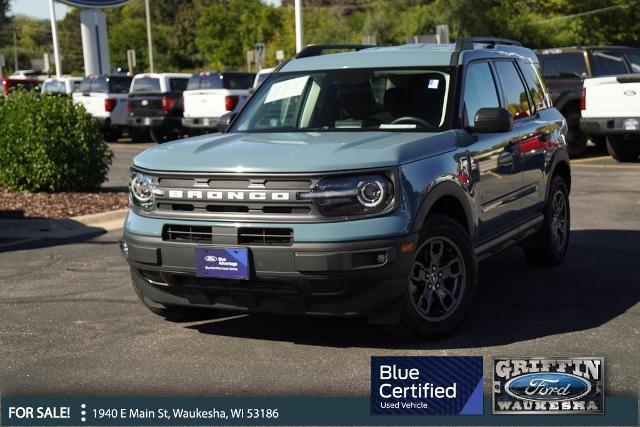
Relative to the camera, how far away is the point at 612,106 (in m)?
16.4

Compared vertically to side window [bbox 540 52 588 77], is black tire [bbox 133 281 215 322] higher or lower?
lower

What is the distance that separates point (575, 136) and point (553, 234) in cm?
1069

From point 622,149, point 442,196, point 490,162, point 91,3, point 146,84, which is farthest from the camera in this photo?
point 91,3

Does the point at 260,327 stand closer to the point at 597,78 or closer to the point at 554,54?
the point at 597,78

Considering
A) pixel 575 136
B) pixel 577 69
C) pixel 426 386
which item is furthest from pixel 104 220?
pixel 577 69

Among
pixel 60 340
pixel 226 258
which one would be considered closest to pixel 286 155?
pixel 226 258

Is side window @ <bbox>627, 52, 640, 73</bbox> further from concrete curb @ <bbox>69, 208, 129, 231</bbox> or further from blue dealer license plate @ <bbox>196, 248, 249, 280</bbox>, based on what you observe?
blue dealer license plate @ <bbox>196, 248, 249, 280</bbox>

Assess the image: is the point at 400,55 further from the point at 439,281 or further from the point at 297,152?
the point at 439,281

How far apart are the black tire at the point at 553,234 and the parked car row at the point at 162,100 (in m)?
15.2

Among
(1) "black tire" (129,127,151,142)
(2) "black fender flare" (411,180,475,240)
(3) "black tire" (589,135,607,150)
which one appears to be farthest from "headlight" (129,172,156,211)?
(1) "black tire" (129,127,151,142)

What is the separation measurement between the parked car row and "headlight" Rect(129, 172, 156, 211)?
16835 mm

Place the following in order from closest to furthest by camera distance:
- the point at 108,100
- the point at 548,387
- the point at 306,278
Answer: the point at 548,387
the point at 306,278
the point at 108,100

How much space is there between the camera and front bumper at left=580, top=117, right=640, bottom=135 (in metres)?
16.2

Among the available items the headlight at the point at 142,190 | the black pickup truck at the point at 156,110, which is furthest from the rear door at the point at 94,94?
the headlight at the point at 142,190
